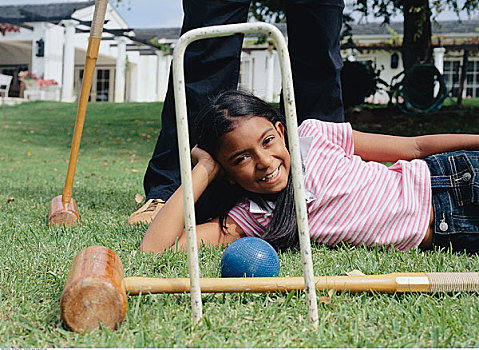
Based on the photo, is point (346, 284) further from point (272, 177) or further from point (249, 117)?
point (249, 117)

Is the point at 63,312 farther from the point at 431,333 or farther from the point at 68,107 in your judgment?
the point at 68,107

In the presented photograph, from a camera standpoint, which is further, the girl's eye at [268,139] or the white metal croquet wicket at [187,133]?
the girl's eye at [268,139]

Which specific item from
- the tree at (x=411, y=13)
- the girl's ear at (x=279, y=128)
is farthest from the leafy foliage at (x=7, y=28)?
the girl's ear at (x=279, y=128)

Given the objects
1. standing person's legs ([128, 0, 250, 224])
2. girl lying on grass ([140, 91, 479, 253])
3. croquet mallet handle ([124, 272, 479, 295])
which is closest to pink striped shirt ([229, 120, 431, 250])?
girl lying on grass ([140, 91, 479, 253])

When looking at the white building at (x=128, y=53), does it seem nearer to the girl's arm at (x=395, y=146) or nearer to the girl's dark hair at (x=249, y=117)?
the girl's arm at (x=395, y=146)

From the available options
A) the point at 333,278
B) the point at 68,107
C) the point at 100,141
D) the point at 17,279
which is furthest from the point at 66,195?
the point at 68,107

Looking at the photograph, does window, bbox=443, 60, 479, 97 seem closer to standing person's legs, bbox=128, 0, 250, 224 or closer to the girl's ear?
standing person's legs, bbox=128, 0, 250, 224

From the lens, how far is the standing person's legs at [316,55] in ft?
9.39

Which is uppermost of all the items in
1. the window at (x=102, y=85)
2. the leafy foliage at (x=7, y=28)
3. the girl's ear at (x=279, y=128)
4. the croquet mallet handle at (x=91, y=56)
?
the leafy foliage at (x=7, y=28)

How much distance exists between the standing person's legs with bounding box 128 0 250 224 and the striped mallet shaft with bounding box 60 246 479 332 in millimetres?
1233

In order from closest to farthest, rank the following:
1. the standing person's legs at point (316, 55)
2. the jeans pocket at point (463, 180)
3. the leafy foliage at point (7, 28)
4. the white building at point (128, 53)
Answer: the jeans pocket at point (463, 180)
the standing person's legs at point (316, 55)
the white building at point (128, 53)
the leafy foliage at point (7, 28)

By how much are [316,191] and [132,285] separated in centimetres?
97

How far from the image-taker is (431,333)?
4.13ft

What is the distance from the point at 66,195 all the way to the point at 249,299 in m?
1.50
